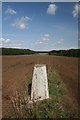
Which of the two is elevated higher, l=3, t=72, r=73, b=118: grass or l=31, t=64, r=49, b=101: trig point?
l=31, t=64, r=49, b=101: trig point

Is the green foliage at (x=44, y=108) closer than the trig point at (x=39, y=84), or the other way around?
the green foliage at (x=44, y=108)

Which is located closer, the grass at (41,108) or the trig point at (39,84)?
the grass at (41,108)

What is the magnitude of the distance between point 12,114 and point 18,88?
4.33ft

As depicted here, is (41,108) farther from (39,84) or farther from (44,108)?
(39,84)

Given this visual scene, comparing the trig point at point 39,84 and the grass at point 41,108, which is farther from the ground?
the trig point at point 39,84

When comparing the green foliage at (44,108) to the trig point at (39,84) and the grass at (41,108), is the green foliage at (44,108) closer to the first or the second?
the grass at (41,108)

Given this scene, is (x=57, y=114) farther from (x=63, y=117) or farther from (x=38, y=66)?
(x=38, y=66)

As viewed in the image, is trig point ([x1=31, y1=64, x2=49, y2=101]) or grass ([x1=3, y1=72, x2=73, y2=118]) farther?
trig point ([x1=31, y1=64, x2=49, y2=101])

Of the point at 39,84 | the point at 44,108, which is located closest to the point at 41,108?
the point at 44,108

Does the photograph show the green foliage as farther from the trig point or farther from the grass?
the trig point

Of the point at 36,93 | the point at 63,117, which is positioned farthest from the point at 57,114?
the point at 36,93

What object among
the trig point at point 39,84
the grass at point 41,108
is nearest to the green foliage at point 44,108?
the grass at point 41,108

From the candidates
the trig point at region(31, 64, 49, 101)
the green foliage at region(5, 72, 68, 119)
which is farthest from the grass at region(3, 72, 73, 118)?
the trig point at region(31, 64, 49, 101)

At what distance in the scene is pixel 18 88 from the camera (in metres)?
4.74
